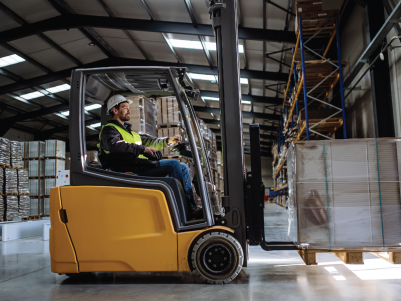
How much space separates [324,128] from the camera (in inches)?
333

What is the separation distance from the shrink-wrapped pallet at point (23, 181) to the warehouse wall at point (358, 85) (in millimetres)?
8679

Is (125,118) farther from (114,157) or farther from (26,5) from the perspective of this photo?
(26,5)

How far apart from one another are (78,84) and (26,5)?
24.7 feet

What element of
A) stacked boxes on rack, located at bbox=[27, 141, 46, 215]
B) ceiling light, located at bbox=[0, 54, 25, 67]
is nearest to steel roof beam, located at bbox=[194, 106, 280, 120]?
ceiling light, located at bbox=[0, 54, 25, 67]

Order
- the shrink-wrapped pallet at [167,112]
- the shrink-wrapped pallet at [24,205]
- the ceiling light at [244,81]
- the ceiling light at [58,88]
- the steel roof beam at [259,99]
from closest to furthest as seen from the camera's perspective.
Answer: the shrink-wrapped pallet at [167,112] < the shrink-wrapped pallet at [24,205] < the ceiling light at [244,81] < the ceiling light at [58,88] < the steel roof beam at [259,99]

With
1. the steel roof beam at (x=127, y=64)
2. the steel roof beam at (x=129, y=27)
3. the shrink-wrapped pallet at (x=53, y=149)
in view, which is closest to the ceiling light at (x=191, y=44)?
the steel roof beam at (x=127, y=64)

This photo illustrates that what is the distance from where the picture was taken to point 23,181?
9.61 metres

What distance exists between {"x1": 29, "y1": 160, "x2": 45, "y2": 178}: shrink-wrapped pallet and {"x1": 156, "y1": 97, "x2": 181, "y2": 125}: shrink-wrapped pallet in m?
4.48

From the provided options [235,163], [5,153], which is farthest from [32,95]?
[235,163]

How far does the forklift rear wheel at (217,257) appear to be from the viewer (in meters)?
2.84

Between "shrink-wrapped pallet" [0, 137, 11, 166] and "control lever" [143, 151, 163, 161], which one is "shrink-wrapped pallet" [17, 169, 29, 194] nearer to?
"shrink-wrapped pallet" [0, 137, 11, 166]

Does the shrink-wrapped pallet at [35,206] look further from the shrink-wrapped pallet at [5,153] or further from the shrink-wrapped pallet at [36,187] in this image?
the shrink-wrapped pallet at [5,153]

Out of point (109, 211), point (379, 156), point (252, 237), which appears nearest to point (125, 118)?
point (109, 211)

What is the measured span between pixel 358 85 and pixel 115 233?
7274 mm
